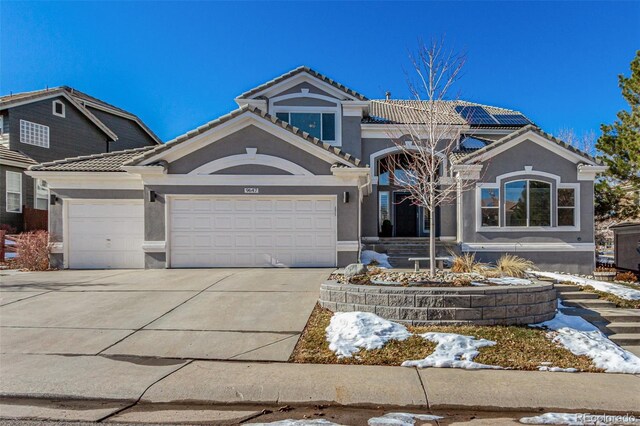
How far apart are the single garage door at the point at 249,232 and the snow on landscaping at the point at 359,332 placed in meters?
5.62

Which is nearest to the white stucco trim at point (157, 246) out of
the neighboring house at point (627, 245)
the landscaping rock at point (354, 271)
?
the landscaping rock at point (354, 271)

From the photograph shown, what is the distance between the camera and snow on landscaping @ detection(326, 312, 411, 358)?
626 cm

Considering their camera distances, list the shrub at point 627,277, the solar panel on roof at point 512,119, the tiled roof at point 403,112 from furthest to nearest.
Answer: the solar panel on roof at point 512,119 → the tiled roof at point 403,112 → the shrub at point 627,277

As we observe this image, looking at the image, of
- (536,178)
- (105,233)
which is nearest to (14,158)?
(105,233)

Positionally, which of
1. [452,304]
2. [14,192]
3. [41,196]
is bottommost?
[452,304]

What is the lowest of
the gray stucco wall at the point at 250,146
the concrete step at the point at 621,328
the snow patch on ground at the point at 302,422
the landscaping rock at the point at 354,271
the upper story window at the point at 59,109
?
the snow patch on ground at the point at 302,422

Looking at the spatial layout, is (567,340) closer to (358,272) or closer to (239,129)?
(358,272)

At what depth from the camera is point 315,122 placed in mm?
17125

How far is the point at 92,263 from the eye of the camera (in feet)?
44.1

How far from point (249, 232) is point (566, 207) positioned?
11440 mm

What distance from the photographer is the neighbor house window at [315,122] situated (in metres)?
17.0

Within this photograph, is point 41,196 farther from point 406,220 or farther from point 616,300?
point 616,300

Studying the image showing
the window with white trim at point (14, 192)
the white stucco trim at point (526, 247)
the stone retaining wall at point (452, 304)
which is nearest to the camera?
the stone retaining wall at point (452, 304)

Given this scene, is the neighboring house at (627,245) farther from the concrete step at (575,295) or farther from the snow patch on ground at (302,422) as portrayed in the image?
the snow patch on ground at (302,422)
